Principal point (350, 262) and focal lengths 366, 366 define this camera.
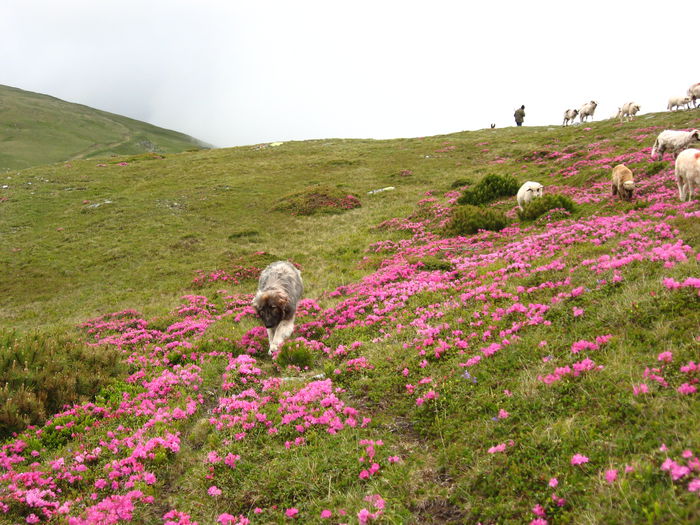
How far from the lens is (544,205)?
18.0 m

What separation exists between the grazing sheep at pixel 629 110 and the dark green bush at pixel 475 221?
39.1 metres

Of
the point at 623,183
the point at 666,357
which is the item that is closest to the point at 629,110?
the point at 623,183

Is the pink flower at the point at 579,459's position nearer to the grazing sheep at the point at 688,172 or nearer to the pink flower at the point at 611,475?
the pink flower at the point at 611,475

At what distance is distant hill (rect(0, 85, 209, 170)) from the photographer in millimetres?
108225

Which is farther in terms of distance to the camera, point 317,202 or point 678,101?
point 678,101

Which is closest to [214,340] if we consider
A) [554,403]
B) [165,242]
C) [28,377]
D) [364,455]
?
[28,377]

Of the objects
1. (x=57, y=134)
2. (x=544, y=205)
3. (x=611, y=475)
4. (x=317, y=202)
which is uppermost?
(x=57, y=134)

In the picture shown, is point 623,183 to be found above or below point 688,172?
below

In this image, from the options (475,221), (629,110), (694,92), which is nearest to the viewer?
(475,221)

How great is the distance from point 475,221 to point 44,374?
1831cm

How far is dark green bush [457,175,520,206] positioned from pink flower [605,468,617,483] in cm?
2173

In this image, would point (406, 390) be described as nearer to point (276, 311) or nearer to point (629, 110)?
point (276, 311)

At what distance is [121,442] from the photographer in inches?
275

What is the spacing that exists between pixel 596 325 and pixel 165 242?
28.5 metres
